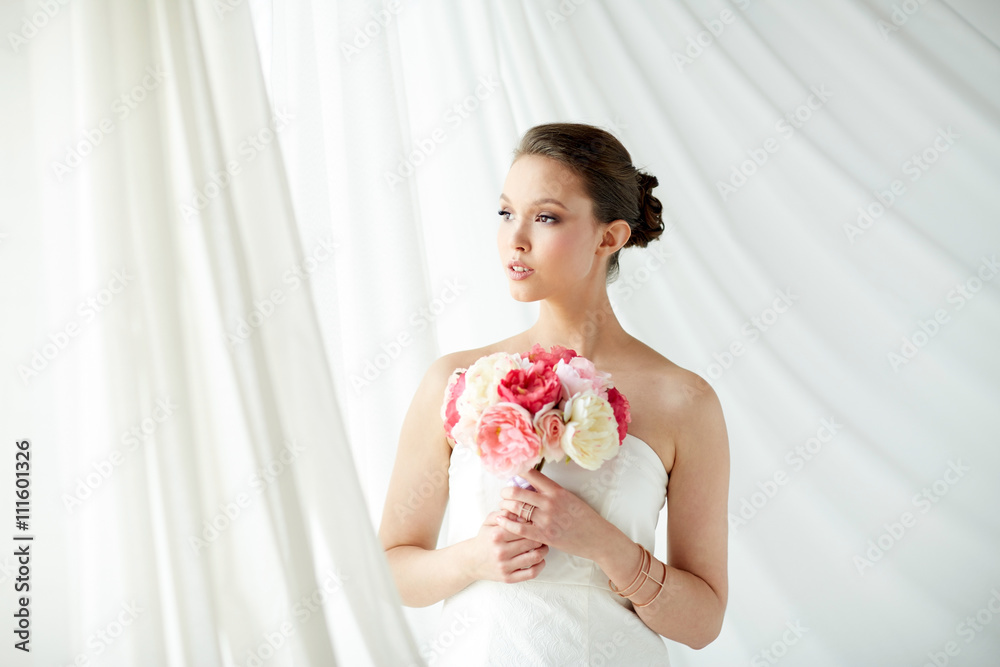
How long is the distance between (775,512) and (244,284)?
1.75 metres

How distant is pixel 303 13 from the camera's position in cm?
162

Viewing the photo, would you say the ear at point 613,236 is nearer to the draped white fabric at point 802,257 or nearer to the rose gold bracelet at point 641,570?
the rose gold bracelet at point 641,570

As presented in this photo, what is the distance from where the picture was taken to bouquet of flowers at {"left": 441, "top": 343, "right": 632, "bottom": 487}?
3.80ft

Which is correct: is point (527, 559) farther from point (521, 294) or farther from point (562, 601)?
point (521, 294)

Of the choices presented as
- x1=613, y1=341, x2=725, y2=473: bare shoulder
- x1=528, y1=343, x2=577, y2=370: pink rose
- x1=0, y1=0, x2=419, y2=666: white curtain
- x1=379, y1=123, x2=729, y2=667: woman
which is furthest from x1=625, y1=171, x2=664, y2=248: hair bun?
x1=0, y1=0, x2=419, y2=666: white curtain

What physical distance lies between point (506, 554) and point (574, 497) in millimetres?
135

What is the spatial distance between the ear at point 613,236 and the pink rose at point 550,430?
42 cm

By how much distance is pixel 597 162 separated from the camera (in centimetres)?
146

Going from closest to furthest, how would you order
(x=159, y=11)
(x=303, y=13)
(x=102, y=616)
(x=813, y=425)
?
(x=102, y=616), (x=159, y=11), (x=303, y=13), (x=813, y=425)

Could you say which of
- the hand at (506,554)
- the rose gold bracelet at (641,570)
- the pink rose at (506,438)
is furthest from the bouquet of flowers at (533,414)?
the rose gold bracelet at (641,570)

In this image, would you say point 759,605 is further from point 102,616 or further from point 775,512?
point 102,616

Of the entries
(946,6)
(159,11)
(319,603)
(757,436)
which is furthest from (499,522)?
(946,6)

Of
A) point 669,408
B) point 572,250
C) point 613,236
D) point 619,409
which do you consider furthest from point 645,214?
point 619,409

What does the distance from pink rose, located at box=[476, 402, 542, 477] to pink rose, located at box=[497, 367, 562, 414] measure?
0.05 feet
